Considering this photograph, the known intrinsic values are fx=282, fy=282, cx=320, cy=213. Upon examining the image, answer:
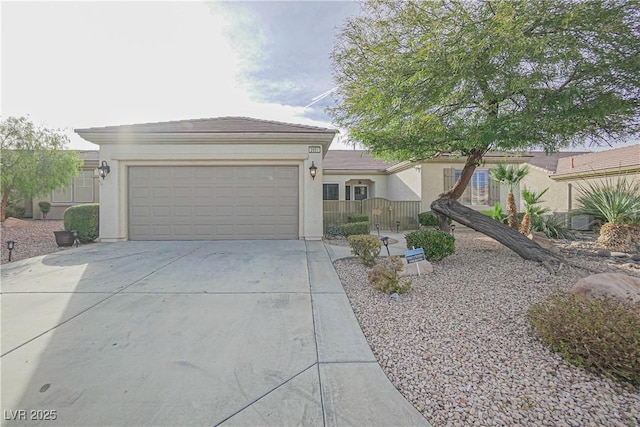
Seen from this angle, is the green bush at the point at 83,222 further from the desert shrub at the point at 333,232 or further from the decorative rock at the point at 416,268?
the decorative rock at the point at 416,268

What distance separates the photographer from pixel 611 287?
136 inches

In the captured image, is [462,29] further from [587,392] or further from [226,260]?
[226,260]

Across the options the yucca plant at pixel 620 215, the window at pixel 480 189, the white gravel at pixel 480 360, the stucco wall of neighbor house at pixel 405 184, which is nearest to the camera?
the white gravel at pixel 480 360

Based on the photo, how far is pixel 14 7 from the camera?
5.87 m

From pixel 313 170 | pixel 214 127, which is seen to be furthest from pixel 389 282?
pixel 214 127

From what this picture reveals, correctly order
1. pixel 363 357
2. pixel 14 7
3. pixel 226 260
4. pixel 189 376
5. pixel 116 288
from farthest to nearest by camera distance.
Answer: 1. pixel 226 260
2. pixel 14 7
3. pixel 116 288
4. pixel 363 357
5. pixel 189 376

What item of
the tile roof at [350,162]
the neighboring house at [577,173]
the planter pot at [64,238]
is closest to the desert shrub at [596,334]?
the planter pot at [64,238]

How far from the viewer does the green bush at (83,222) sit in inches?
355

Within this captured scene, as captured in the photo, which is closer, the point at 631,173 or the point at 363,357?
the point at 363,357

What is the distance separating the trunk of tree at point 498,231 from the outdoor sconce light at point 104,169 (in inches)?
404

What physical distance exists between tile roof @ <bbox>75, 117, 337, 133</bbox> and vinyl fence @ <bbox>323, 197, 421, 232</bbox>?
14.6 ft

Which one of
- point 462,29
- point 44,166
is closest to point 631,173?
point 462,29

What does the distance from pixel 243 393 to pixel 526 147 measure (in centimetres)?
681

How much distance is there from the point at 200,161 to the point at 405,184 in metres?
10.6
